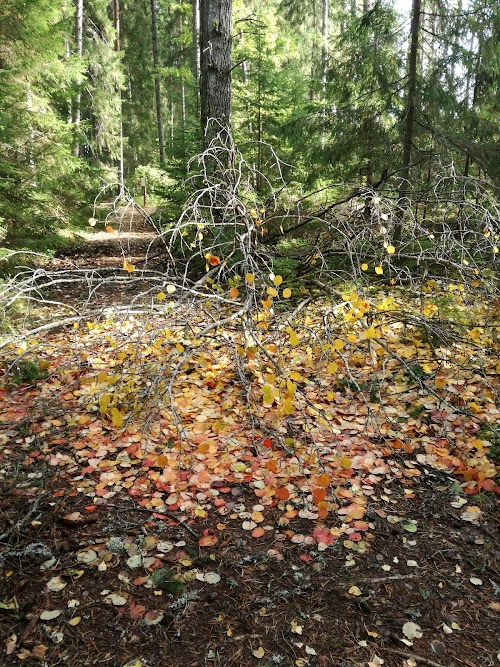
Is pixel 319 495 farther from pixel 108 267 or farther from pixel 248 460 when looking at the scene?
pixel 108 267

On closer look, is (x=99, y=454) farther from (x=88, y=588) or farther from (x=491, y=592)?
(x=491, y=592)

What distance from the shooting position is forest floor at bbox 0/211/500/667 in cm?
177

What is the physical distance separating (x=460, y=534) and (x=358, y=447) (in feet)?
2.62

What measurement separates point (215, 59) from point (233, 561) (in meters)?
5.48

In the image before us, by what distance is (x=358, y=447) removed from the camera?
2.94 metres

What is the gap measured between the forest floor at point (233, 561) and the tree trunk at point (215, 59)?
399 cm

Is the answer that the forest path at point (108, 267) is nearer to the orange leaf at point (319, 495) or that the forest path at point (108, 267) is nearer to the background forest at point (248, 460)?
the background forest at point (248, 460)

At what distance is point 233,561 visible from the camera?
7.08 ft

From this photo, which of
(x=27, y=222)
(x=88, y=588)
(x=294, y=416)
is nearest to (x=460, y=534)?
(x=294, y=416)

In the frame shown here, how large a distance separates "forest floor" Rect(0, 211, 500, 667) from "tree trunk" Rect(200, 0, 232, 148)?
3993 millimetres

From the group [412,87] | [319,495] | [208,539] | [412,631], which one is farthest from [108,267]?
[412,87]

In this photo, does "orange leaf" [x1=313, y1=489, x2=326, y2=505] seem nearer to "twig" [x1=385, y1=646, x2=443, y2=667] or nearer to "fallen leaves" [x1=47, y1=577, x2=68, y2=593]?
"twig" [x1=385, y1=646, x2=443, y2=667]

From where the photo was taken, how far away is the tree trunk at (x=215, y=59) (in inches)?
208

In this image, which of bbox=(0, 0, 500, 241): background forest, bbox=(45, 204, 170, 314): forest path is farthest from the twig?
bbox=(0, 0, 500, 241): background forest
